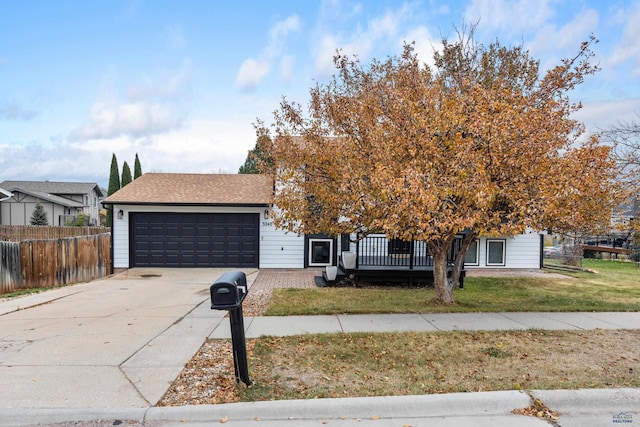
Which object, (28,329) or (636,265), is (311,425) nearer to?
(28,329)

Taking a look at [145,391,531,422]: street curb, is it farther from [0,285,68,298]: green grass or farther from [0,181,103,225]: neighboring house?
[0,181,103,225]: neighboring house

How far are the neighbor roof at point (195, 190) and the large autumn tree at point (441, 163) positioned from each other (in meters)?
4.93

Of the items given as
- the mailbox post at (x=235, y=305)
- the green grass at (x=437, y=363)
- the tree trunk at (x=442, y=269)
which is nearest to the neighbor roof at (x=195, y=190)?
the tree trunk at (x=442, y=269)

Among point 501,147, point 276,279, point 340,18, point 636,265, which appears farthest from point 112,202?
point 636,265

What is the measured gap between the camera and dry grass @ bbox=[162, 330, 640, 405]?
4.00m

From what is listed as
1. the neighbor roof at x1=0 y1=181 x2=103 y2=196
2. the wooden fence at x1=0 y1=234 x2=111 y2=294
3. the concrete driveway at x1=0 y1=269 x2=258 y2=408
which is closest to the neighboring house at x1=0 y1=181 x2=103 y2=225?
the neighbor roof at x1=0 y1=181 x2=103 y2=196

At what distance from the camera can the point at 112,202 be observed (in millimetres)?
13727

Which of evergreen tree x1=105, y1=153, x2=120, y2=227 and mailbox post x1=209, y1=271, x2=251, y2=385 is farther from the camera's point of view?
evergreen tree x1=105, y1=153, x2=120, y2=227

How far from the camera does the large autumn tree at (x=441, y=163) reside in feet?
20.0

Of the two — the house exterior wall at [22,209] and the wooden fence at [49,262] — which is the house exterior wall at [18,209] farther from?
the wooden fence at [49,262]

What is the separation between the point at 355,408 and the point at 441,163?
4393mm

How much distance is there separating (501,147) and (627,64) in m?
9.86

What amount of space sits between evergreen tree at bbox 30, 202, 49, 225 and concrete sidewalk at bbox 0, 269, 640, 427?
2764 centimetres

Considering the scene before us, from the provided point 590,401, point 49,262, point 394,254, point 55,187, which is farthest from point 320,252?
point 55,187
